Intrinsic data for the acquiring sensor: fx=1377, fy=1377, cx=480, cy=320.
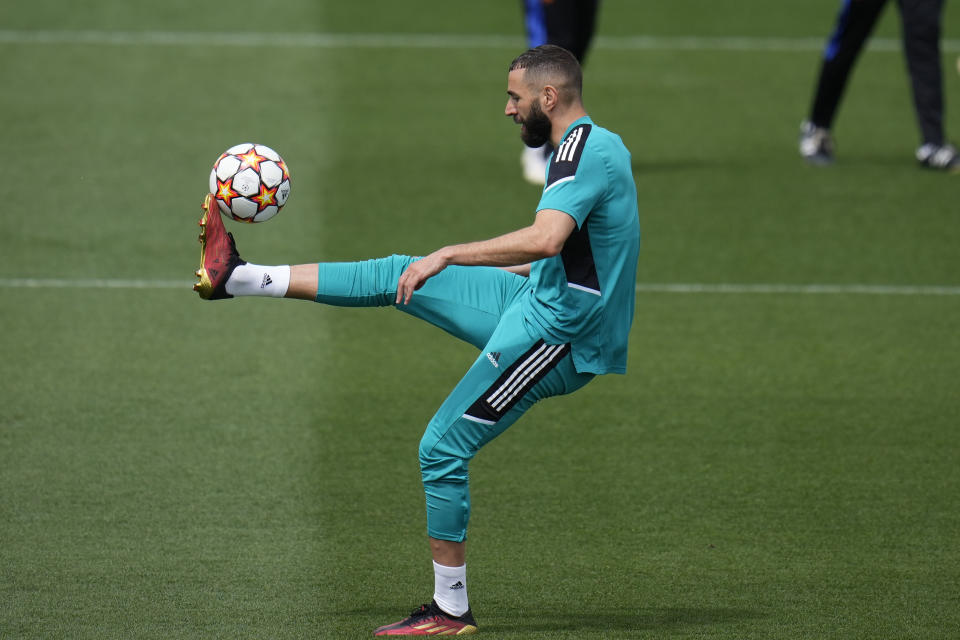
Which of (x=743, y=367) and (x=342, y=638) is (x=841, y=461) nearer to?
(x=743, y=367)

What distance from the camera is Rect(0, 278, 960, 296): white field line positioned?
30.6 feet

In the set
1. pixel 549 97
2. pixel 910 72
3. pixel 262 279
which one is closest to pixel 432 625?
pixel 262 279

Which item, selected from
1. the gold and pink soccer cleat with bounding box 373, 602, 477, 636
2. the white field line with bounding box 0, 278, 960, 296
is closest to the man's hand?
the gold and pink soccer cleat with bounding box 373, 602, 477, 636

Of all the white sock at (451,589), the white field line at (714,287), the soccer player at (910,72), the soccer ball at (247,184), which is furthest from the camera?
the soccer player at (910,72)

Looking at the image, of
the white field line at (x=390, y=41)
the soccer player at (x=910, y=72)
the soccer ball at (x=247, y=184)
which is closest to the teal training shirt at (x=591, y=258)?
the soccer ball at (x=247, y=184)

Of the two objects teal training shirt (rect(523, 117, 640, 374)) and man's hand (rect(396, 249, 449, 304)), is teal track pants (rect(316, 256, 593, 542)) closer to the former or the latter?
teal training shirt (rect(523, 117, 640, 374))

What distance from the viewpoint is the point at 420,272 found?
16.0 feet

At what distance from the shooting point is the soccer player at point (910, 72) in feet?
37.3

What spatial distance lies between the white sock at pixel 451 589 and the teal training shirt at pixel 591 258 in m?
0.90

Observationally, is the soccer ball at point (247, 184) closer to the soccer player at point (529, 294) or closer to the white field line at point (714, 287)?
the soccer player at point (529, 294)

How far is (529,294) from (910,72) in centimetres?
740

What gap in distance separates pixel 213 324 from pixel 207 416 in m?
1.52

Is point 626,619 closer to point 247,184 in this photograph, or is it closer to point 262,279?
point 262,279

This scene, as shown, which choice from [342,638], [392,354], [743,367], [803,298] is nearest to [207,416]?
[392,354]
